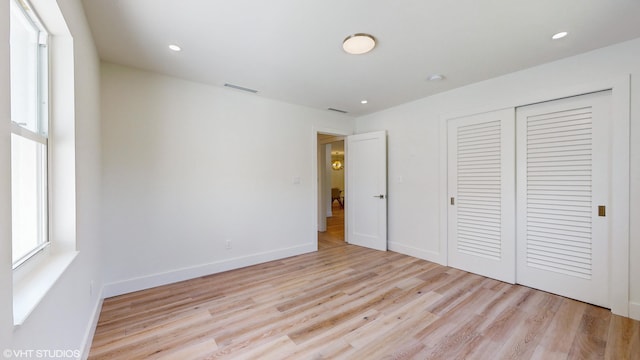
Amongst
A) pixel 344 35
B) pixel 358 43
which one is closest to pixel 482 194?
pixel 358 43

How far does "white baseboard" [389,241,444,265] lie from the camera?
140 inches

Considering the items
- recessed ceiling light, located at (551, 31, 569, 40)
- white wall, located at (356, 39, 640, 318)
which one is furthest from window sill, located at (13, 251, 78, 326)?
white wall, located at (356, 39, 640, 318)

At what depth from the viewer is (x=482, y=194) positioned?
3.13 metres

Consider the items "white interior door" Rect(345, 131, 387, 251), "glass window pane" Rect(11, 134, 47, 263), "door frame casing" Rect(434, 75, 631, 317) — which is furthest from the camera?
"white interior door" Rect(345, 131, 387, 251)

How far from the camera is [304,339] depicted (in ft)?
6.29

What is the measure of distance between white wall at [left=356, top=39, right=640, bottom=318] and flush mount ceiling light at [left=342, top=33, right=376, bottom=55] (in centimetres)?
176

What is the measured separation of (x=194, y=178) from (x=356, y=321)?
2.39m

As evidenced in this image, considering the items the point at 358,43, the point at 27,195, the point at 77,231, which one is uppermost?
the point at 358,43

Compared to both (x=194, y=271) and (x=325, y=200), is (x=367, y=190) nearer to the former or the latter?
(x=325, y=200)

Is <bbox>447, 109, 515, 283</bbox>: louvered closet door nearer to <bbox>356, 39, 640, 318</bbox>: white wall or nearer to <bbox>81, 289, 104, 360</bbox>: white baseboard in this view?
<bbox>356, 39, 640, 318</bbox>: white wall

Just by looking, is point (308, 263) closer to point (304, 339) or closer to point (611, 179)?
point (304, 339)

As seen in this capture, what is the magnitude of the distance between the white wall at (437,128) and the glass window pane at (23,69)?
152 inches

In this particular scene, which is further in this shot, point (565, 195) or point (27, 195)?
point (565, 195)

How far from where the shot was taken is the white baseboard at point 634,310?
2131 mm
